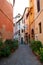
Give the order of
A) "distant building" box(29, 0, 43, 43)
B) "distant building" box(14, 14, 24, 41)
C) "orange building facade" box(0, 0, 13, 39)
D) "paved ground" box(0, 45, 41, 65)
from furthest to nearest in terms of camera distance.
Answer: "distant building" box(14, 14, 24, 41) < "distant building" box(29, 0, 43, 43) < "orange building facade" box(0, 0, 13, 39) < "paved ground" box(0, 45, 41, 65)

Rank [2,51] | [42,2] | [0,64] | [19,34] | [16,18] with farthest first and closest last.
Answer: [19,34]
[16,18]
[42,2]
[2,51]
[0,64]

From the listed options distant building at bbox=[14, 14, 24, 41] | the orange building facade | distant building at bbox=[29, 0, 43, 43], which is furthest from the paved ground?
distant building at bbox=[14, 14, 24, 41]

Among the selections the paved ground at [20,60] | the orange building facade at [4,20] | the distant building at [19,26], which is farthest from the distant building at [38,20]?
the distant building at [19,26]

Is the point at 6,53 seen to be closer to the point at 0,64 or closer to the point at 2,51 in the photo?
the point at 2,51

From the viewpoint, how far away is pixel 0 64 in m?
9.78

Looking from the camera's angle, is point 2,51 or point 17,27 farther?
point 17,27

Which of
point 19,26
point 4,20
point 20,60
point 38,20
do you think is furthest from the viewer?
point 19,26

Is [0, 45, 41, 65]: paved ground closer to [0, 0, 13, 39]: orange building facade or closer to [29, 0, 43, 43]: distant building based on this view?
[0, 0, 13, 39]: orange building facade

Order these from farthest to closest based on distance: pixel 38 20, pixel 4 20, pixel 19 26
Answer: pixel 19 26 < pixel 38 20 < pixel 4 20

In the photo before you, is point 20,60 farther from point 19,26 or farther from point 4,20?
point 19,26

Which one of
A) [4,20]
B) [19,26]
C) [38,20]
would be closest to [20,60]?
[4,20]

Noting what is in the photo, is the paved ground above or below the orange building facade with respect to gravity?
below

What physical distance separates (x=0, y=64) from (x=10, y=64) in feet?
1.84

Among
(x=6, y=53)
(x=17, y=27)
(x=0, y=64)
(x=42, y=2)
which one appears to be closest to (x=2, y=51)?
(x=6, y=53)
